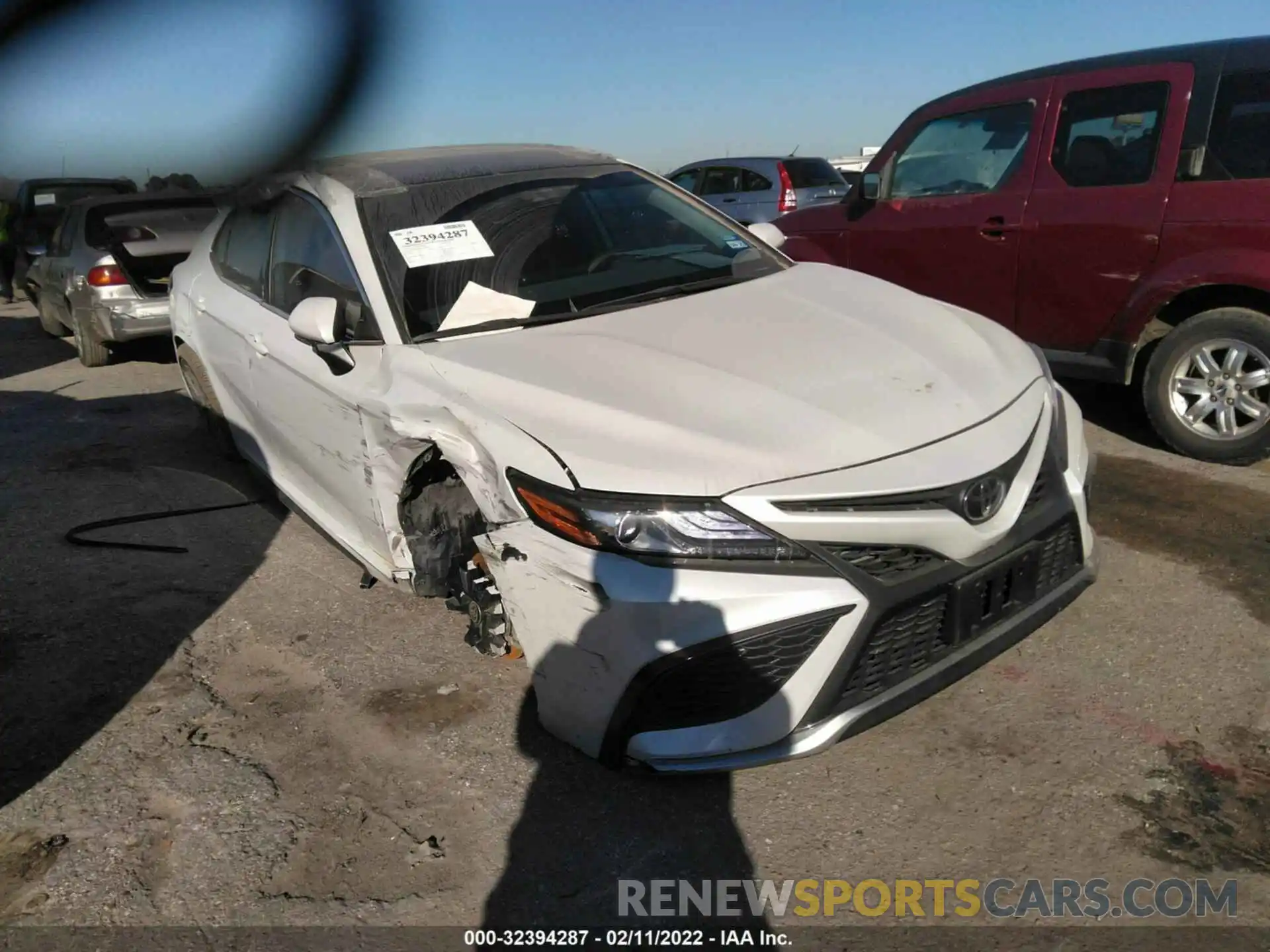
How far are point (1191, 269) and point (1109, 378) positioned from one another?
631 millimetres

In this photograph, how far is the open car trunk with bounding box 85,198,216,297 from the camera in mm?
8016

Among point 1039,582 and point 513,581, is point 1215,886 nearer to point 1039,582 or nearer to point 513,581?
point 1039,582

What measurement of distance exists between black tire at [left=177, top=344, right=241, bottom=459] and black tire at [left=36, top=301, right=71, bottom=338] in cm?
560

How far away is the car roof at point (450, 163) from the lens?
140 inches

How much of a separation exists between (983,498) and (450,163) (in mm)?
2376

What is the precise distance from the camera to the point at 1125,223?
481cm

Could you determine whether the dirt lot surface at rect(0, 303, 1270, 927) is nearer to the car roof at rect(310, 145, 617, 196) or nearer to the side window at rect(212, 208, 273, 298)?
the side window at rect(212, 208, 273, 298)

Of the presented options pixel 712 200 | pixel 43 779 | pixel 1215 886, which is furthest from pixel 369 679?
pixel 712 200

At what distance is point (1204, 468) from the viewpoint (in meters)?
4.67

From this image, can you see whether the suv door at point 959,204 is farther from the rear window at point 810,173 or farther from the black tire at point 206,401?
the rear window at point 810,173

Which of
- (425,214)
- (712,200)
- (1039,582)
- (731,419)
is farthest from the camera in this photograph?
(712,200)

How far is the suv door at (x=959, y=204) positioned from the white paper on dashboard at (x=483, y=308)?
3133 mm

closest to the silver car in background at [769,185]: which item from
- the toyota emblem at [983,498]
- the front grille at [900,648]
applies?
the toyota emblem at [983,498]

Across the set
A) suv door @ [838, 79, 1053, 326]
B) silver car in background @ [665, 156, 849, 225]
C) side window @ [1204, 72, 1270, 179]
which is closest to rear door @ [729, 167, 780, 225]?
silver car in background @ [665, 156, 849, 225]
